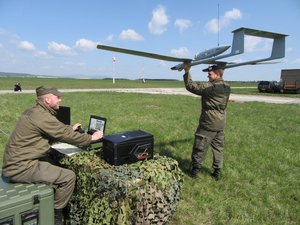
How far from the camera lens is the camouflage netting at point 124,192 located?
3.32 m

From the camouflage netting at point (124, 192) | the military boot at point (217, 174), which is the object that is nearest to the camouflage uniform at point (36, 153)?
the camouflage netting at point (124, 192)

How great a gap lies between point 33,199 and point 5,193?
34 cm

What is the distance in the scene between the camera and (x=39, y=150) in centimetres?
360

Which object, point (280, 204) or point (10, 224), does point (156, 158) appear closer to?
point (10, 224)

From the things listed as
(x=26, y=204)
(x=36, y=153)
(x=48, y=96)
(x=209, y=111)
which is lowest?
(x=26, y=204)

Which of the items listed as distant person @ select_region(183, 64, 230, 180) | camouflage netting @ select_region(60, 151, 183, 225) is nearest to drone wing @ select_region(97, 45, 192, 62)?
distant person @ select_region(183, 64, 230, 180)

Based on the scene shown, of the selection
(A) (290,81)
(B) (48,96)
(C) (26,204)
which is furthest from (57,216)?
(A) (290,81)

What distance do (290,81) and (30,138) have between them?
126ft

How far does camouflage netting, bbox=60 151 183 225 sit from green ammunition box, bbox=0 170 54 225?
460mm

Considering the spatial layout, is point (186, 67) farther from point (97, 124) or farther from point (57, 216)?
point (57, 216)

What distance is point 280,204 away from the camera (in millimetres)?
4859

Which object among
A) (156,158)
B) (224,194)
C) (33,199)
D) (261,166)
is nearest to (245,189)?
(224,194)

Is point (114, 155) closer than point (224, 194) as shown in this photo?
Yes

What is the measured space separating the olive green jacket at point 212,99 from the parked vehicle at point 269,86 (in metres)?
35.5
